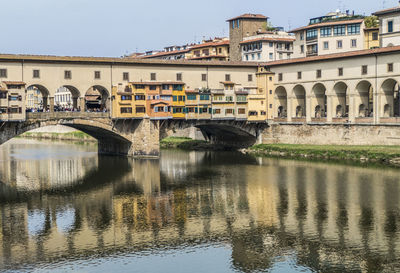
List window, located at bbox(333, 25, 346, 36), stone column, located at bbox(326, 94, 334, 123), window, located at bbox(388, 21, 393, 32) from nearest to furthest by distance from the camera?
1. stone column, located at bbox(326, 94, 334, 123)
2. window, located at bbox(388, 21, 393, 32)
3. window, located at bbox(333, 25, 346, 36)

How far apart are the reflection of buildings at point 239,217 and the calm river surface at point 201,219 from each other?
0.23ft

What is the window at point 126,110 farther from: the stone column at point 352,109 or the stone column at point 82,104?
the stone column at point 352,109

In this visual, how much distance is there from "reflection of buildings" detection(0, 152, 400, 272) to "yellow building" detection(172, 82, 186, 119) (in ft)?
56.6

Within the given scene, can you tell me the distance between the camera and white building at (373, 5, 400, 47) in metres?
81.2

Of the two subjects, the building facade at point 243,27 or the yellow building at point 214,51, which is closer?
the building facade at point 243,27

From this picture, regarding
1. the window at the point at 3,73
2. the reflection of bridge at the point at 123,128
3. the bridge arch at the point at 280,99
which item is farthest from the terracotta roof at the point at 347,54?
the window at the point at 3,73

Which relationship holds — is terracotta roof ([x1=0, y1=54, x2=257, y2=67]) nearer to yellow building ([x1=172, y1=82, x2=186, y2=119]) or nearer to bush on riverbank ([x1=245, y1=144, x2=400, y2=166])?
yellow building ([x1=172, y1=82, x2=186, y2=119])

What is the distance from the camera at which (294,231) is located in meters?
37.1

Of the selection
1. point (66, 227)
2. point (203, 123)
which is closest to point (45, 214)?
point (66, 227)

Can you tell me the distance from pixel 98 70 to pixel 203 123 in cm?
1548

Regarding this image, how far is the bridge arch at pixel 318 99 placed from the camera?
82.1 metres

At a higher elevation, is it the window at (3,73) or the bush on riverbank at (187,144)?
the window at (3,73)

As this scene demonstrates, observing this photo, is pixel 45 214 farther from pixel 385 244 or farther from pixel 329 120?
pixel 329 120

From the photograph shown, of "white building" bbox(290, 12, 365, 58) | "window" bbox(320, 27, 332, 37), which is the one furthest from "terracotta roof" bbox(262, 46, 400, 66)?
"window" bbox(320, 27, 332, 37)
